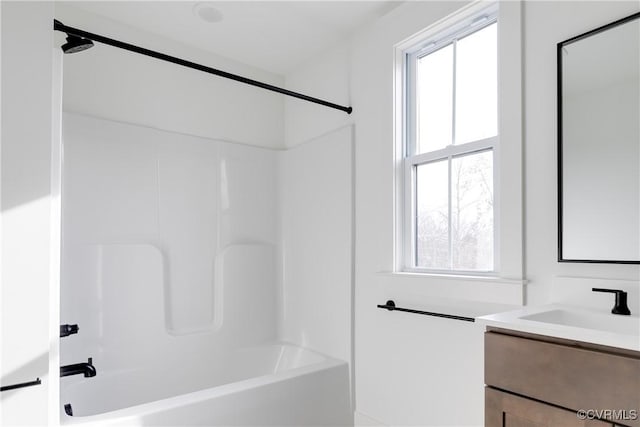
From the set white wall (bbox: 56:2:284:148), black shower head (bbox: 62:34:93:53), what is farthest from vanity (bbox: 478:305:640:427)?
white wall (bbox: 56:2:284:148)

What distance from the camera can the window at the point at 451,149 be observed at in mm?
1993

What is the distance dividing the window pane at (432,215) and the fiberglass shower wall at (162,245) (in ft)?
4.25

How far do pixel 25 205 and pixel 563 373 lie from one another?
1718 millimetres

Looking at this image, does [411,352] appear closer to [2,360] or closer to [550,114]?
[550,114]

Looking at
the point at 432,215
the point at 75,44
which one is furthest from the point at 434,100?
the point at 75,44

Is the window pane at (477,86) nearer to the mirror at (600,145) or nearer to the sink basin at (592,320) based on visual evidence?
the mirror at (600,145)

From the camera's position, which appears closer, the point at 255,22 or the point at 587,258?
the point at 587,258

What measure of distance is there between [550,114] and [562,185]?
0.29 m

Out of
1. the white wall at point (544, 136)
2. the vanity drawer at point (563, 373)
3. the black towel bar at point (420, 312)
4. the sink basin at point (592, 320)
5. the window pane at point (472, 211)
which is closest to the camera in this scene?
the vanity drawer at point (563, 373)

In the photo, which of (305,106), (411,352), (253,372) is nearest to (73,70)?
(305,106)

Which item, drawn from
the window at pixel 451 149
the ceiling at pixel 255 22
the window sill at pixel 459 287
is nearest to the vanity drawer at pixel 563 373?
the window sill at pixel 459 287

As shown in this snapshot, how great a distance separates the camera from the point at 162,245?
270 cm

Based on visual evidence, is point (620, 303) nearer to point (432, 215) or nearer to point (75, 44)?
point (432, 215)

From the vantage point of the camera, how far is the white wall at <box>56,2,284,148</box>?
2.48 meters
